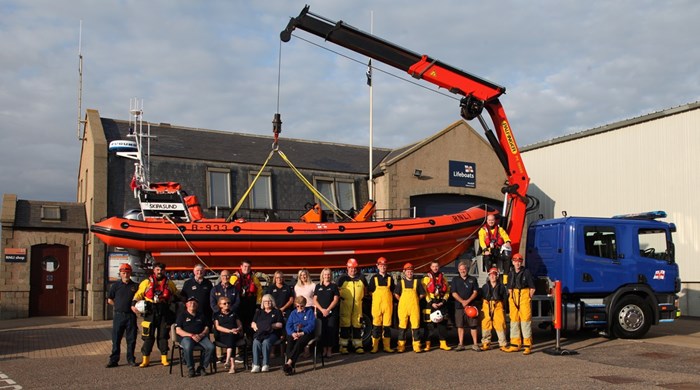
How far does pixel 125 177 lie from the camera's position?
1820cm

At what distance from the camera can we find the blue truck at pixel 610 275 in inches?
430

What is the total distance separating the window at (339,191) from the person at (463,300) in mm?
10406

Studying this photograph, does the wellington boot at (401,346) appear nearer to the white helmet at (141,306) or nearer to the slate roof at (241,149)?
the white helmet at (141,306)

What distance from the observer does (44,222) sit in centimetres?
1909

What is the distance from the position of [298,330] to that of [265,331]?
0.45 meters

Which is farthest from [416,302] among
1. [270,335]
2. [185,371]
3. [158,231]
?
[158,231]

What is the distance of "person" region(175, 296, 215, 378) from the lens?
841cm

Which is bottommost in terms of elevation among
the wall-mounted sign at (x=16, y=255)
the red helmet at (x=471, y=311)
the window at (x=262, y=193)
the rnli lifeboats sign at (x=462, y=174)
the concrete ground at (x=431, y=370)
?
the concrete ground at (x=431, y=370)

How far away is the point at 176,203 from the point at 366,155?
11.9 meters

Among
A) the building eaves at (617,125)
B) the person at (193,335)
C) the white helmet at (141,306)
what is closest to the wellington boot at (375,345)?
the person at (193,335)

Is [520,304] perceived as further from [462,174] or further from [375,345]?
[462,174]

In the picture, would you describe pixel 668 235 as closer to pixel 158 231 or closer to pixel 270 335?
pixel 270 335

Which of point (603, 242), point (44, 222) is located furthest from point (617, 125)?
point (44, 222)

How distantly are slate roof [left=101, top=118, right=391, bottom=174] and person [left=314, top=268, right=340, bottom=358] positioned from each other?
1044 cm
